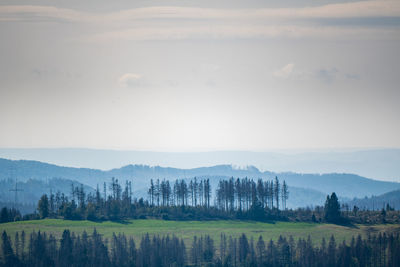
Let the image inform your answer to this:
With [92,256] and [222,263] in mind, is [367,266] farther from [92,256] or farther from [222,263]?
[92,256]

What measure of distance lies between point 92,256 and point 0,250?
99.2ft

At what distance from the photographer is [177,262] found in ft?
647

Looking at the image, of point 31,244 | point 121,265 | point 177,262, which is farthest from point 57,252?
point 177,262

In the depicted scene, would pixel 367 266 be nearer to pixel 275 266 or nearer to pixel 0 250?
pixel 275 266

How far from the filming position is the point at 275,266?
19612 cm

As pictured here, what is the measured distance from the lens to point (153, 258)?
644 ft

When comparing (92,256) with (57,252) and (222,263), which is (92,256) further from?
(222,263)

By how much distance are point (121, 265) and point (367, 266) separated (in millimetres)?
77939

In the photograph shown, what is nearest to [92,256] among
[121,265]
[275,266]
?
[121,265]

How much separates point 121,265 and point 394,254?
286ft

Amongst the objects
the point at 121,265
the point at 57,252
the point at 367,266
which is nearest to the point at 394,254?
the point at 367,266

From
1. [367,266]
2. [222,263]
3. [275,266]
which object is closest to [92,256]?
[222,263]

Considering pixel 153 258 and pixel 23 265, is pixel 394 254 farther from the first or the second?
pixel 23 265

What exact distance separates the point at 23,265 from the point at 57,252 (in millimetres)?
10965
